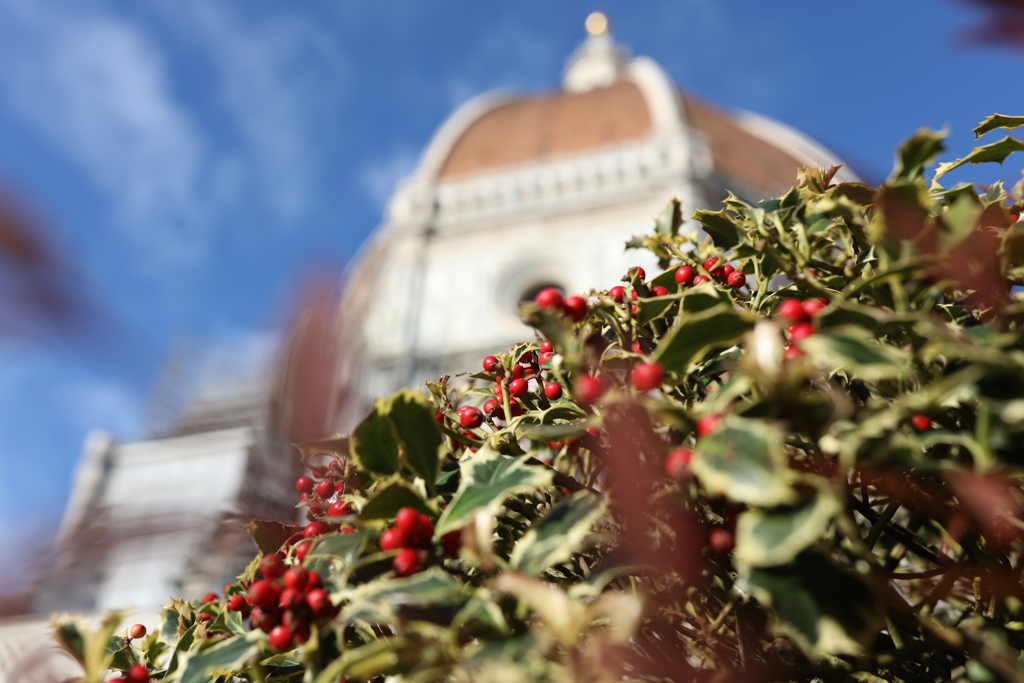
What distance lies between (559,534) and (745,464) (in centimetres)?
25

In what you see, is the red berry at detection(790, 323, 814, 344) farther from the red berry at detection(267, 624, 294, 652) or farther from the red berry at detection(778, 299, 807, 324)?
the red berry at detection(267, 624, 294, 652)

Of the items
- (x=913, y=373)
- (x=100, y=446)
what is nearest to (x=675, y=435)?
(x=913, y=373)

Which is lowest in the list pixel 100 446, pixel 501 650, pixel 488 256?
pixel 501 650

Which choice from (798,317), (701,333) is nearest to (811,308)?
(798,317)

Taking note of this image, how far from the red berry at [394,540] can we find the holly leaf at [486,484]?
0.05 m

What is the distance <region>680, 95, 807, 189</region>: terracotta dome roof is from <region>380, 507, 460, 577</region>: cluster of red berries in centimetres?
1704

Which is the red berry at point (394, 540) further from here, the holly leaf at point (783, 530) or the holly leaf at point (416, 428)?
the holly leaf at point (783, 530)

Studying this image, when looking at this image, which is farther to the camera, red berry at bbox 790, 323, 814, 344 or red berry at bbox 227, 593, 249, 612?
red berry at bbox 227, 593, 249, 612

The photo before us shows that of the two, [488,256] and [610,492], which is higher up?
[488,256]

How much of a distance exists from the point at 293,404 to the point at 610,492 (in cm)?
53

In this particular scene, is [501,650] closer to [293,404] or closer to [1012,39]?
[293,404]

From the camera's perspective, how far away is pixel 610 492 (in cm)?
100

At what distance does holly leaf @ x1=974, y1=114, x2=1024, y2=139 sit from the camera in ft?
4.38

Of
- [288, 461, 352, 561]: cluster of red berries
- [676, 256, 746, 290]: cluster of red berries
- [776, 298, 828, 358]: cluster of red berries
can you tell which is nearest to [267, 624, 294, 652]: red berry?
[288, 461, 352, 561]: cluster of red berries
